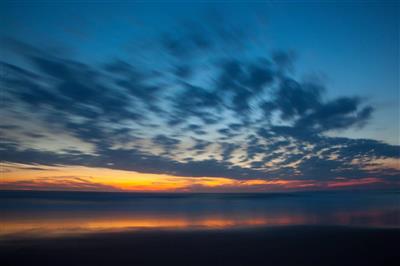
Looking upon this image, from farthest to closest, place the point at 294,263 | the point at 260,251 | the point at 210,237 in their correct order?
the point at 210,237 < the point at 260,251 < the point at 294,263

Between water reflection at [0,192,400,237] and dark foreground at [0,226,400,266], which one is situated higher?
dark foreground at [0,226,400,266]

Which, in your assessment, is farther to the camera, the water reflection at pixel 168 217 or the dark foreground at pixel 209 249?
the water reflection at pixel 168 217

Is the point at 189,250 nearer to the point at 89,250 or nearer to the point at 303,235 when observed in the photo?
the point at 89,250

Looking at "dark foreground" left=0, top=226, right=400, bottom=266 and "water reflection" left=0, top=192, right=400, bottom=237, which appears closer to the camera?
"dark foreground" left=0, top=226, right=400, bottom=266

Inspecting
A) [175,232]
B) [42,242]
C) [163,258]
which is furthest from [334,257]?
[42,242]

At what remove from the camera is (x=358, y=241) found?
1616 centimetres

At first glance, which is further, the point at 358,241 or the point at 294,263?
the point at 358,241

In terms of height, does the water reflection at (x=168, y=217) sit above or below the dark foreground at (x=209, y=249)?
below

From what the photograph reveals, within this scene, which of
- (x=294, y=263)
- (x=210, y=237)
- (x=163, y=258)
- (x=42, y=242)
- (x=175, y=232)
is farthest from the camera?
(x=175, y=232)

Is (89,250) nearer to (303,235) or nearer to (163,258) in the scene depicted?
(163,258)

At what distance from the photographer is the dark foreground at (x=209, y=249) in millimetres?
12273

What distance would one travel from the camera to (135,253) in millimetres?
13516

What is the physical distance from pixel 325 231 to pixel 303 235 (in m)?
2.72

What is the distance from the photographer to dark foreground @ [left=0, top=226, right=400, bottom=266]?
40.3 ft
